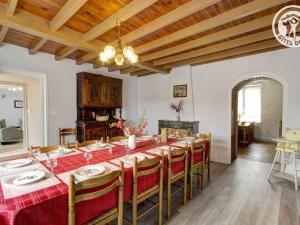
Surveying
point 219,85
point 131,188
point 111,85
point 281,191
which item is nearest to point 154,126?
point 111,85

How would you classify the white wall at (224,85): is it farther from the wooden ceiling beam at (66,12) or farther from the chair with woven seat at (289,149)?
the wooden ceiling beam at (66,12)

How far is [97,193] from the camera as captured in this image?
1231 millimetres

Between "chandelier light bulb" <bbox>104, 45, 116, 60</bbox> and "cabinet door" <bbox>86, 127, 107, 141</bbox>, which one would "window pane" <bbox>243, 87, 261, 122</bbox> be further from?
"chandelier light bulb" <bbox>104, 45, 116, 60</bbox>

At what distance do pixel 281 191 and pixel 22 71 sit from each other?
5.36 meters

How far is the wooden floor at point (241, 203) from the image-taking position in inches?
80.2

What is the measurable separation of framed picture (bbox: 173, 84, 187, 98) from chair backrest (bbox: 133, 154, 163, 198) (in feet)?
10.9

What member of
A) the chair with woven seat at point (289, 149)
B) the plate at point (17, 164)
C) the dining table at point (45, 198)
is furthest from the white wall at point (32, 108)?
the chair with woven seat at point (289, 149)

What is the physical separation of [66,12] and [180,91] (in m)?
3.49

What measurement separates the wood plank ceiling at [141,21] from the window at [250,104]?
15.0ft

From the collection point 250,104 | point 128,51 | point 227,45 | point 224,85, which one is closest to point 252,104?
point 250,104

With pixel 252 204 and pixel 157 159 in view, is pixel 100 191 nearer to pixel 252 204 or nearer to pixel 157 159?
pixel 157 159

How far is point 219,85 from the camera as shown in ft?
14.0

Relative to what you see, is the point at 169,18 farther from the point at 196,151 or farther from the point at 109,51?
the point at 196,151

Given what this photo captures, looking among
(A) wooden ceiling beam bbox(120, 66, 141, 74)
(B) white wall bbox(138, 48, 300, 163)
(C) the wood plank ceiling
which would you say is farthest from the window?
(A) wooden ceiling beam bbox(120, 66, 141, 74)
